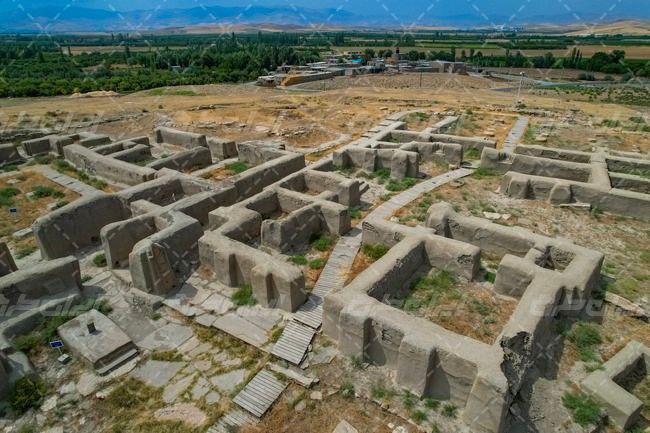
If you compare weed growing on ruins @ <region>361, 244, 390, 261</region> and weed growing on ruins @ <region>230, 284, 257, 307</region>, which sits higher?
weed growing on ruins @ <region>361, 244, 390, 261</region>

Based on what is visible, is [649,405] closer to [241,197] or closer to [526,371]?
[526,371]

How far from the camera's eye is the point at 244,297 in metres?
9.68

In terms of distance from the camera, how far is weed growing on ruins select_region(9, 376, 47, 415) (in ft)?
23.4

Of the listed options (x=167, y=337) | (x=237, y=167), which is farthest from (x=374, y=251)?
(x=237, y=167)

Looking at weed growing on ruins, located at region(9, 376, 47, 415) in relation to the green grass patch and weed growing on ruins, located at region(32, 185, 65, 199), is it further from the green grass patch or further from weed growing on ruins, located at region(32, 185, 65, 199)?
the green grass patch

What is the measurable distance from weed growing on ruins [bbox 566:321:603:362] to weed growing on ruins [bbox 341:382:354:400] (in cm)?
450

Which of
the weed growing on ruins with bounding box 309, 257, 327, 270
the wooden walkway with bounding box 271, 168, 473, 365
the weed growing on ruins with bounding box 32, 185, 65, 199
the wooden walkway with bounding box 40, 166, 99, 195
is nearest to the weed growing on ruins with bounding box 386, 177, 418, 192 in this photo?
the wooden walkway with bounding box 271, 168, 473, 365

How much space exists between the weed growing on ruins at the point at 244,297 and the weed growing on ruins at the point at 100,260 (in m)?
4.44

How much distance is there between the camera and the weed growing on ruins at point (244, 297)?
31.4 ft

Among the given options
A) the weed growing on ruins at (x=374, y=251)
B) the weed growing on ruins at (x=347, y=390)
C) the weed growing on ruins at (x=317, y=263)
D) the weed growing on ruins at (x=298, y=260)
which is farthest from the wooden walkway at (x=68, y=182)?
the weed growing on ruins at (x=347, y=390)

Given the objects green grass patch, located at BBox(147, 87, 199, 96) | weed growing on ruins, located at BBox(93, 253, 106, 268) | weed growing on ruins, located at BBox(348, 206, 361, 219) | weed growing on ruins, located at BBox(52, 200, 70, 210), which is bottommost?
weed growing on ruins, located at BBox(93, 253, 106, 268)

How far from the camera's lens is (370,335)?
25.2 feet

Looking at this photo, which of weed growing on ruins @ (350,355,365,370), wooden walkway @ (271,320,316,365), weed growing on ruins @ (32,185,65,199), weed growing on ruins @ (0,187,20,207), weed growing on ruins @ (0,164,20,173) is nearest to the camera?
weed growing on ruins @ (350,355,365,370)

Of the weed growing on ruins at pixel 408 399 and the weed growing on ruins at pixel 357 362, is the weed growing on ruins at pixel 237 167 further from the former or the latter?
the weed growing on ruins at pixel 408 399
